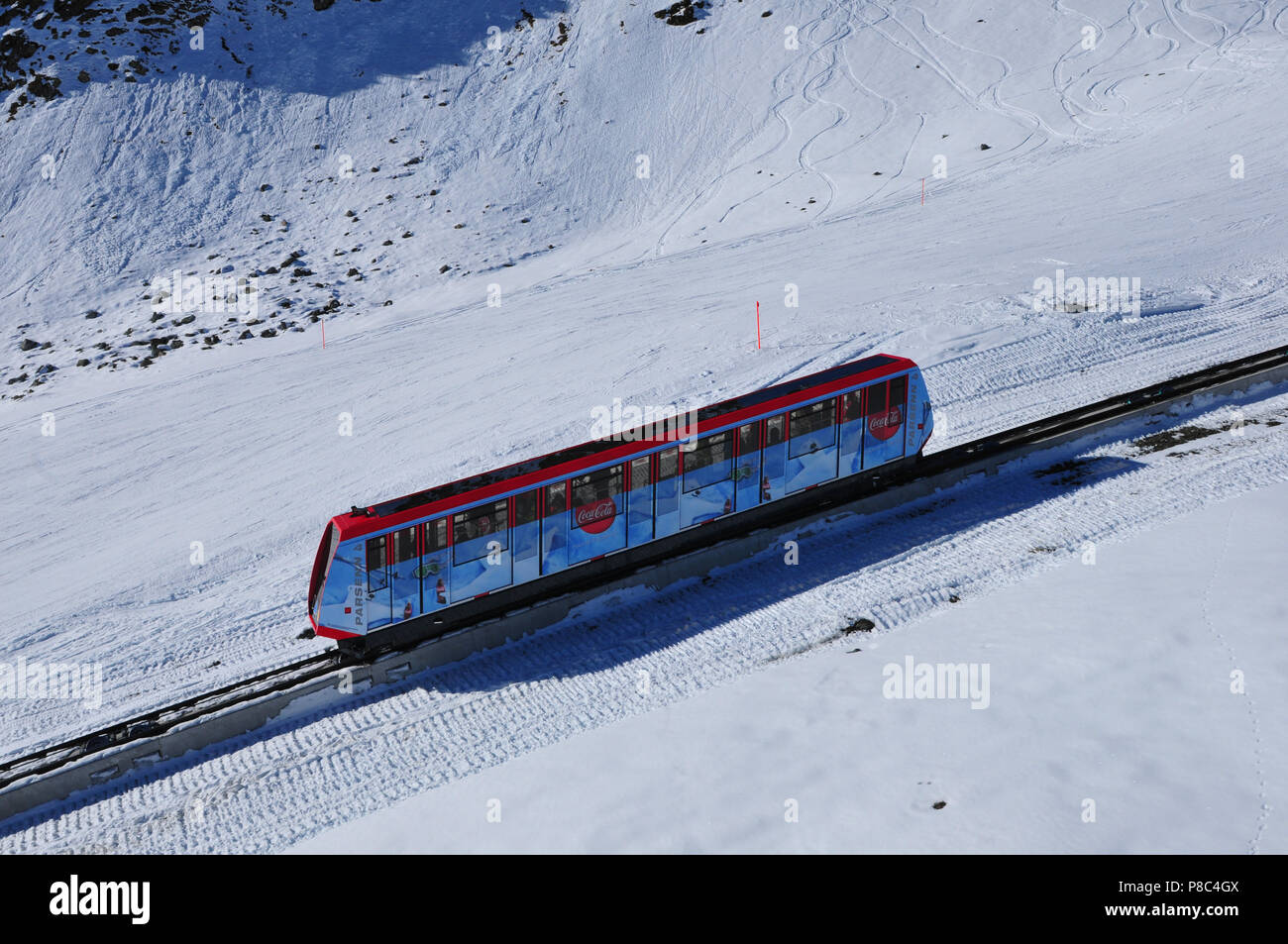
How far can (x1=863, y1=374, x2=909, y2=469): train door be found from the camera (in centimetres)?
1977

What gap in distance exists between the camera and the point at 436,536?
16.5 metres

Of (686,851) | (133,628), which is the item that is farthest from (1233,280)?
(133,628)

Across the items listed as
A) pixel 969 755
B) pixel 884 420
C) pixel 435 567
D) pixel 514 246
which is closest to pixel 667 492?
pixel 435 567

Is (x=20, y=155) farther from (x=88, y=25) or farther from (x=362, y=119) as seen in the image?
(x=362, y=119)

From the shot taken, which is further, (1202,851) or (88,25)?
(88,25)

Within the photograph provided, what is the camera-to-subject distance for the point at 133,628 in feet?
63.9

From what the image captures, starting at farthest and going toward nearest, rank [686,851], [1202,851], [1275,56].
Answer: [1275,56], [686,851], [1202,851]

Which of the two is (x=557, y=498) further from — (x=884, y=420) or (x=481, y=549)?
(x=884, y=420)

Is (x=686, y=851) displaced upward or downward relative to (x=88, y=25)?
downward

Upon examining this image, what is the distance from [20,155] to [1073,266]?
4236 cm

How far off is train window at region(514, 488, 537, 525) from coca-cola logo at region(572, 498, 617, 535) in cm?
71

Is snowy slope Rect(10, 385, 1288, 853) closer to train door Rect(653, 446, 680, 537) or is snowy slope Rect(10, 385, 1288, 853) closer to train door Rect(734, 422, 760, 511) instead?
train door Rect(734, 422, 760, 511)

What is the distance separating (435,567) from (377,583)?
865 mm

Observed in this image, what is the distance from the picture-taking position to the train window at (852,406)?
19.4 m
